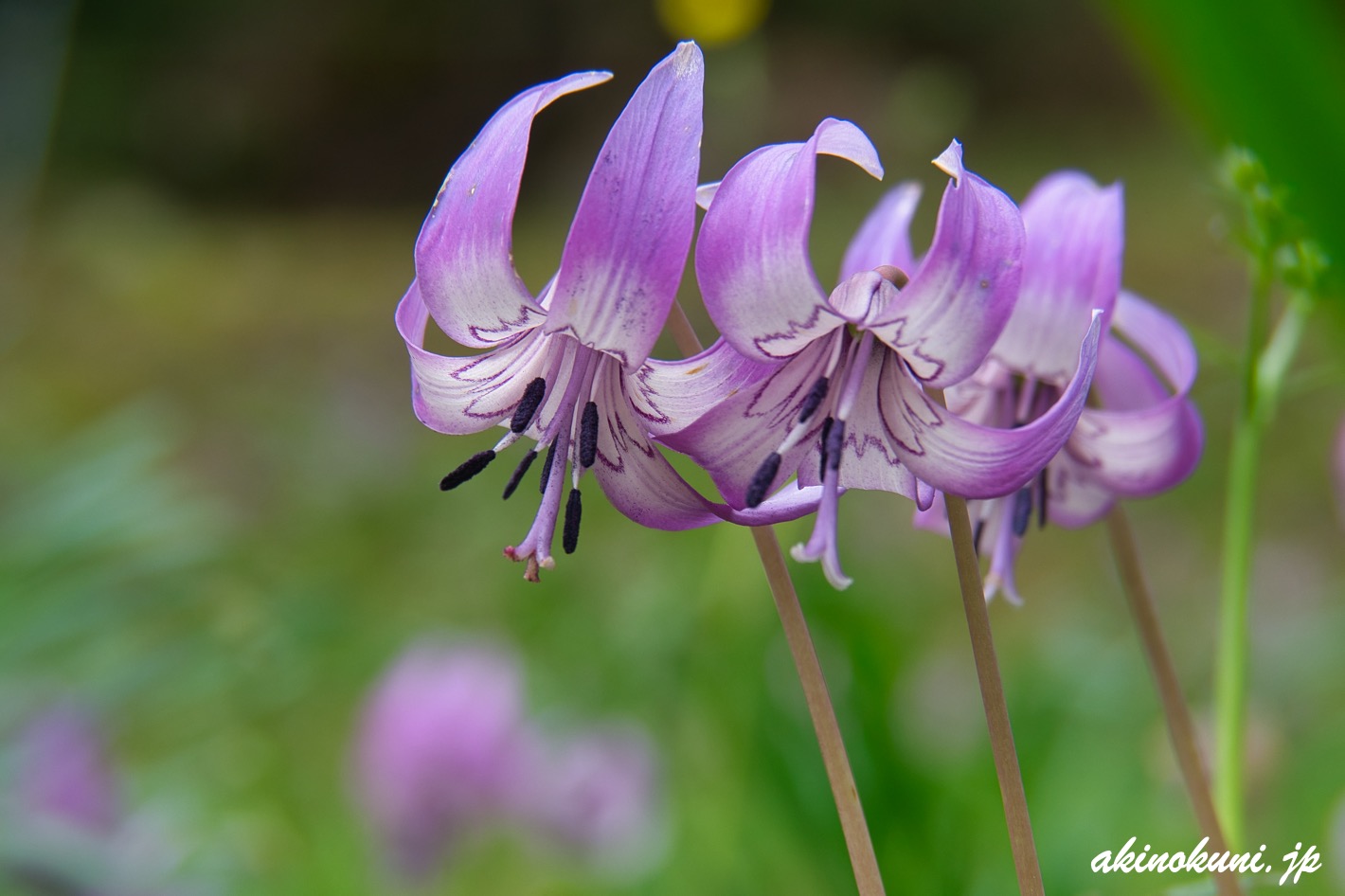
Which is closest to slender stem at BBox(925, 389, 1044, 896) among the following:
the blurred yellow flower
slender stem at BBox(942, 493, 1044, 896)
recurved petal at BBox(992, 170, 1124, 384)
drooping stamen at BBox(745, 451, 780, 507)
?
slender stem at BBox(942, 493, 1044, 896)

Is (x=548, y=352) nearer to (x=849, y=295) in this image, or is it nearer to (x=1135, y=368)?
(x=849, y=295)

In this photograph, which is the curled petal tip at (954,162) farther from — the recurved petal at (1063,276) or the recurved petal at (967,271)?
the recurved petal at (1063,276)

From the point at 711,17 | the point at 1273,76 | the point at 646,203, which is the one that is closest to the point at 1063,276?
the point at 646,203

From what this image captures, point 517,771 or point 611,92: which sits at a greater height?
point 611,92

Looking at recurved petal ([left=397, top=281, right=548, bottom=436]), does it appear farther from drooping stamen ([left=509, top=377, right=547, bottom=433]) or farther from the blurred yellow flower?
the blurred yellow flower

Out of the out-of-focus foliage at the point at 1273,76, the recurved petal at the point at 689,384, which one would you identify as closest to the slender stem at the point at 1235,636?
the recurved petal at the point at 689,384

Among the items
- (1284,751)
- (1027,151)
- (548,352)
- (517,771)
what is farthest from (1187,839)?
(1027,151)
